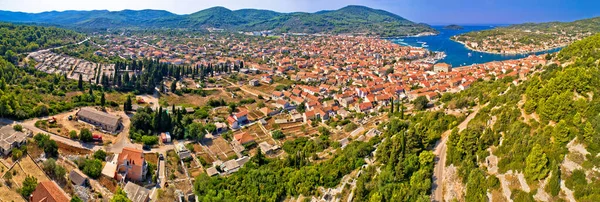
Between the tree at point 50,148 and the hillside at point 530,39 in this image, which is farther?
the hillside at point 530,39

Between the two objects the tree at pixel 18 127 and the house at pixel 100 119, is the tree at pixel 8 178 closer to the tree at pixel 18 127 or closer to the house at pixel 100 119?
the tree at pixel 18 127

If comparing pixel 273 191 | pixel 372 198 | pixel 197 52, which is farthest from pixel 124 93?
pixel 197 52

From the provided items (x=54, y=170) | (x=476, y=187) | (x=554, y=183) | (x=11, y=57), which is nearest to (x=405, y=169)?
(x=476, y=187)

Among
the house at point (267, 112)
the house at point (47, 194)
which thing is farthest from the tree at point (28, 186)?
A: the house at point (267, 112)

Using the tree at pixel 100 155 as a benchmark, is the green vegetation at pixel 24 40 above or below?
above

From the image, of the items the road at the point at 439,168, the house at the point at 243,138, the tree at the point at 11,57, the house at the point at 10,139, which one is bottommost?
the house at the point at 243,138

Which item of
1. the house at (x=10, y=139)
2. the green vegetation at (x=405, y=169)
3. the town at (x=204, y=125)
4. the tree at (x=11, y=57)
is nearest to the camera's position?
the green vegetation at (x=405, y=169)

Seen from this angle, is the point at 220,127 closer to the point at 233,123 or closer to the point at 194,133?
the point at 233,123

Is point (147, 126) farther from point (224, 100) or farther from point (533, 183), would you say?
point (533, 183)
